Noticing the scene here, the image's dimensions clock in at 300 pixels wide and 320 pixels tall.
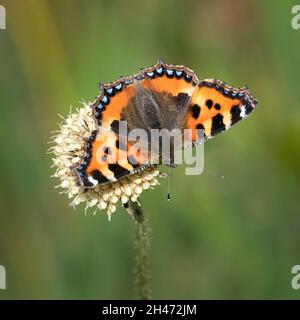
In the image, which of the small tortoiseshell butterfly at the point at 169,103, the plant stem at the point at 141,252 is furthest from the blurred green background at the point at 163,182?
the plant stem at the point at 141,252

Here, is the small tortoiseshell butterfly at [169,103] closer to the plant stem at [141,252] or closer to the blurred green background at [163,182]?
the plant stem at [141,252]

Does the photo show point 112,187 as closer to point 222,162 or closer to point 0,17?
point 222,162

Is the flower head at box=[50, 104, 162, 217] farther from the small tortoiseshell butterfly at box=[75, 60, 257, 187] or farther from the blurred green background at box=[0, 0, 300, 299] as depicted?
the blurred green background at box=[0, 0, 300, 299]

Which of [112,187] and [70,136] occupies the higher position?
[70,136]

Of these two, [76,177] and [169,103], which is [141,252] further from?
[169,103]

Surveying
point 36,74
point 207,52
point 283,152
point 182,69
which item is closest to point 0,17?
point 36,74

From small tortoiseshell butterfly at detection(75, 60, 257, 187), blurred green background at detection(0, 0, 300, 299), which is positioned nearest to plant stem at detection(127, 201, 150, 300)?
small tortoiseshell butterfly at detection(75, 60, 257, 187)
